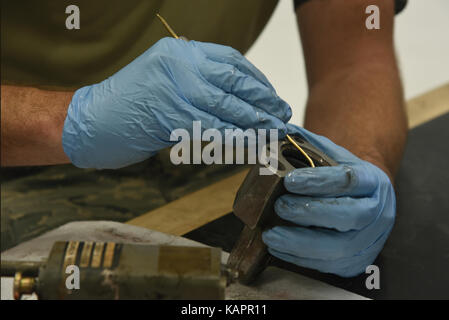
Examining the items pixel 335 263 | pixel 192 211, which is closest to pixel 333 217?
Answer: pixel 335 263

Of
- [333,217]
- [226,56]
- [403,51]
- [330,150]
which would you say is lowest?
[333,217]

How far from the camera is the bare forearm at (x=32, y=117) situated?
0.97 meters

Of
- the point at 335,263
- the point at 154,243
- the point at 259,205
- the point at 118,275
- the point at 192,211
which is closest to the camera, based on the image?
the point at 118,275

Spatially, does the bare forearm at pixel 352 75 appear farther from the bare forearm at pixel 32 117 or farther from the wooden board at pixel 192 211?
the bare forearm at pixel 32 117

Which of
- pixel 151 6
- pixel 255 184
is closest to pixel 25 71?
pixel 151 6

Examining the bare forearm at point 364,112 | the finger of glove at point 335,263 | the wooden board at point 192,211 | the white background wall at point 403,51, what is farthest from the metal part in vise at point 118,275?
the white background wall at point 403,51

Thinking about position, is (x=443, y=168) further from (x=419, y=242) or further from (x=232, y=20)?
(x=232, y=20)

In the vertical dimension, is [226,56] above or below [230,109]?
above

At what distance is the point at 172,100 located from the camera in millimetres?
893

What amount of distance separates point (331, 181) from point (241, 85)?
0.25 meters

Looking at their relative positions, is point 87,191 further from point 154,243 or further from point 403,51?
point 403,51

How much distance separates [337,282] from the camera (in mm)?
1031

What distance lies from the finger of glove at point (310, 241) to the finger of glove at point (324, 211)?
2cm

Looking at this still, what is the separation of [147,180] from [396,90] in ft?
2.71
